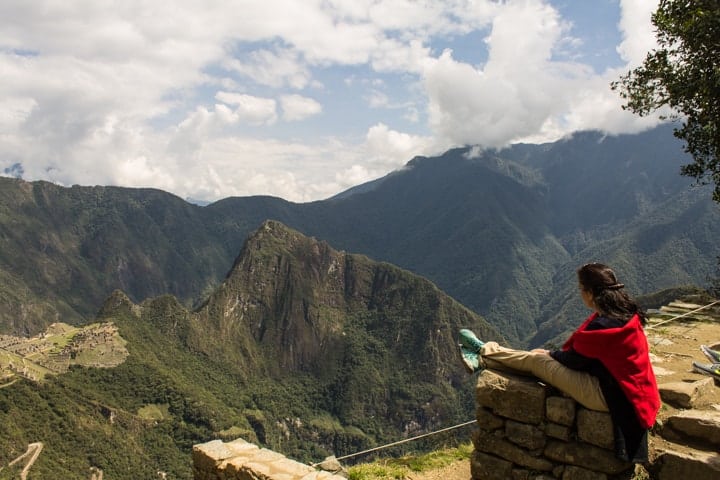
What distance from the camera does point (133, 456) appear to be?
8894 centimetres

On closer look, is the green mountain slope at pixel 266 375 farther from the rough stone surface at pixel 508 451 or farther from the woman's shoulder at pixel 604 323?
the woman's shoulder at pixel 604 323

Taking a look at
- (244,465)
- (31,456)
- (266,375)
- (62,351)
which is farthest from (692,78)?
(266,375)

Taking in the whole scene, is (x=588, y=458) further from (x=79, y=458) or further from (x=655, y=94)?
(x=79, y=458)

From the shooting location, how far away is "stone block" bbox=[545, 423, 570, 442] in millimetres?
4719

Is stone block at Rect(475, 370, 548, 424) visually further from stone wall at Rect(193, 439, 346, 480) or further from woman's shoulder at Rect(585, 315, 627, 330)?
stone wall at Rect(193, 439, 346, 480)

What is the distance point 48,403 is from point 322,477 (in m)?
103

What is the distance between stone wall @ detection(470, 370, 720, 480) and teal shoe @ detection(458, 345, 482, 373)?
0.47ft

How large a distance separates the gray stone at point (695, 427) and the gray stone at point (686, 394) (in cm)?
61

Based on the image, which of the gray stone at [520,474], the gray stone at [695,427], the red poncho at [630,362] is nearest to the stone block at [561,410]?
the red poncho at [630,362]

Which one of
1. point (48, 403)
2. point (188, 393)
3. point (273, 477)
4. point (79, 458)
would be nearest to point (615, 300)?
point (273, 477)

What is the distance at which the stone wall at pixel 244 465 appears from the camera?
6195 mm

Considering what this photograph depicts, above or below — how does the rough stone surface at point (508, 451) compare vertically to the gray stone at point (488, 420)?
below

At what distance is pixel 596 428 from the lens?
4.53m

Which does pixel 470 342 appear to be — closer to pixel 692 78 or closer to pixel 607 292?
pixel 607 292
